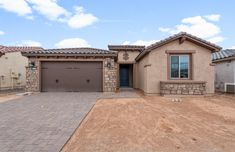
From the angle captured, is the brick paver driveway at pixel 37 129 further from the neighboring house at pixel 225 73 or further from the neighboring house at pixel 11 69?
the neighboring house at pixel 11 69

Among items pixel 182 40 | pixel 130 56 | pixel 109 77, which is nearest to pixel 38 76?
pixel 109 77

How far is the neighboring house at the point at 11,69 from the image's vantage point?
60.8ft

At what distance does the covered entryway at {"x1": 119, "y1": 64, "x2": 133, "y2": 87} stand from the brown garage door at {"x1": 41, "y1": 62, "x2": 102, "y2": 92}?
280 inches

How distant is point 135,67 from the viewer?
2075 centimetres

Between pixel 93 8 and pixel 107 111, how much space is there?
33.5 ft

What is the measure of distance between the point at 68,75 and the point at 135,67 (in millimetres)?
7558

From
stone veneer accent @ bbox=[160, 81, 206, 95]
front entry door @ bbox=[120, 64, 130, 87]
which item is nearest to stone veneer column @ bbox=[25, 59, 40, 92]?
stone veneer accent @ bbox=[160, 81, 206, 95]

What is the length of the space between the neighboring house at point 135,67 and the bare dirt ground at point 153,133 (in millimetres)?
→ 5482

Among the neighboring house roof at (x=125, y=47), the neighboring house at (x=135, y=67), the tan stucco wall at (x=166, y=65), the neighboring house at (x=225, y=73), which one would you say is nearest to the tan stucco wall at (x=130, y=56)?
the neighboring house at (x=135, y=67)

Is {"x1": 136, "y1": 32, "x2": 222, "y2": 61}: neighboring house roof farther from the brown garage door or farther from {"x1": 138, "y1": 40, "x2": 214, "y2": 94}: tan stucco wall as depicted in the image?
the brown garage door

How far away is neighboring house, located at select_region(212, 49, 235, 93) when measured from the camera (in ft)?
48.3

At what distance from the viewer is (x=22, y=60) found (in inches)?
835

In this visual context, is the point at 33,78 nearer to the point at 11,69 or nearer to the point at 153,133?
the point at 11,69

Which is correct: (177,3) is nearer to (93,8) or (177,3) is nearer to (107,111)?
(93,8)
